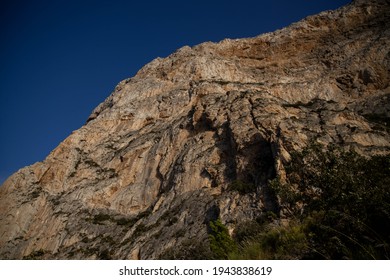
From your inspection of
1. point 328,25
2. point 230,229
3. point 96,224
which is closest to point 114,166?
point 96,224

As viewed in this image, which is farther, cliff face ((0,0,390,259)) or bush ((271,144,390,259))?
cliff face ((0,0,390,259))

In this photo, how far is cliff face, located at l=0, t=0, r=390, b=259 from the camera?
102ft

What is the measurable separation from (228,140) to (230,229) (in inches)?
597

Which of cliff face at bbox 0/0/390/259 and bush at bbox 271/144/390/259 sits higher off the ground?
cliff face at bbox 0/0/390/259

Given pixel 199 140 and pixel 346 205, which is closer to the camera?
pixel 346 205

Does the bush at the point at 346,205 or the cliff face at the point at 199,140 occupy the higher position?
the cliff face at the point at 199,140

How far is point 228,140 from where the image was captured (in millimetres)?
37906

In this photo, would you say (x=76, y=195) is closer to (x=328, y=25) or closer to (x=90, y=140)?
(x=90, y=140)

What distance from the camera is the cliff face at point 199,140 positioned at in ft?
102

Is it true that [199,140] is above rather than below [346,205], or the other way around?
above

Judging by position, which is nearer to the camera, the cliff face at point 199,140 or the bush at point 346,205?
the bush at point 346,205

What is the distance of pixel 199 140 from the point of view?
41844mm
